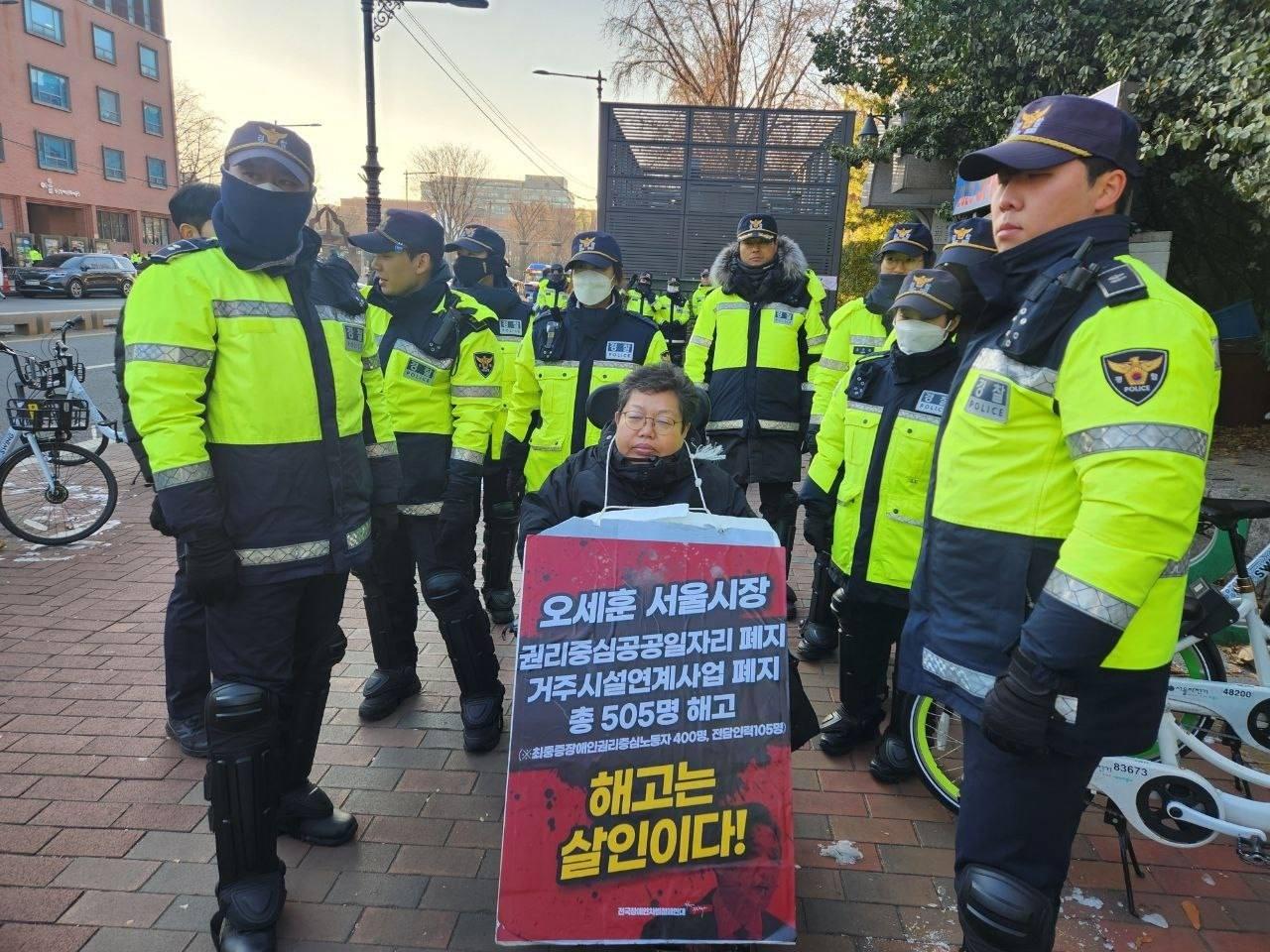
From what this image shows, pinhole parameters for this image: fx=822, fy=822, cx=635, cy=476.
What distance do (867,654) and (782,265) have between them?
236 centimetres

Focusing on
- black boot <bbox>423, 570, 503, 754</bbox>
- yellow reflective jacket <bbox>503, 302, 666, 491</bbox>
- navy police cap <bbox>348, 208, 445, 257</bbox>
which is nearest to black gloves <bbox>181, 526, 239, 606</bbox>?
black boot <bbox>423, 570, 503, 754</bbox>

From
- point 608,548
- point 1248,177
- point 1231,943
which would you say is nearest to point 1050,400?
point 608,548

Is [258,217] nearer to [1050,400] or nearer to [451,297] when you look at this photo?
[451,297]

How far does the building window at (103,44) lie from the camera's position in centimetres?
4347

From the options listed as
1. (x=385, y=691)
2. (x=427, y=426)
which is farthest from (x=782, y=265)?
(x=385, y=691)

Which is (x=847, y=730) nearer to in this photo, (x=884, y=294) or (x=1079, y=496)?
(x=1079, y=496)

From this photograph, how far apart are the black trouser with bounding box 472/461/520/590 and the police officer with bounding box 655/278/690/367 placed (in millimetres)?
5226

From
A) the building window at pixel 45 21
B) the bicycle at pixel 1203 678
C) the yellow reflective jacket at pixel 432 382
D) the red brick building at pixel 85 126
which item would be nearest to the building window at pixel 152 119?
the red brick building at pixel 85 126

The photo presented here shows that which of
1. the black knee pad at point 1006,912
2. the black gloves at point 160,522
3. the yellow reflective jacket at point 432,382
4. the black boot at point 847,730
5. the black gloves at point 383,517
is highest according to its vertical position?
the yellow reflective jacket at point 432,382

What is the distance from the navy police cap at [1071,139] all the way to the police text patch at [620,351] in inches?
100

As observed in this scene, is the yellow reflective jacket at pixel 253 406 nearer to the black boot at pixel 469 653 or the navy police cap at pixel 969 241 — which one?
the black boot at pixel 469 653

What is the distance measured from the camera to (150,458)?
2.20 metres

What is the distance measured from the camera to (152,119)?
48375 mm

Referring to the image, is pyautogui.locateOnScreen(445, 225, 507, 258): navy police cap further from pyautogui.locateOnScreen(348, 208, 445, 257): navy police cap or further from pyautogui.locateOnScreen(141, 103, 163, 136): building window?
pyautogui.locateOnScreen(141, 103, 163, 136): building window
